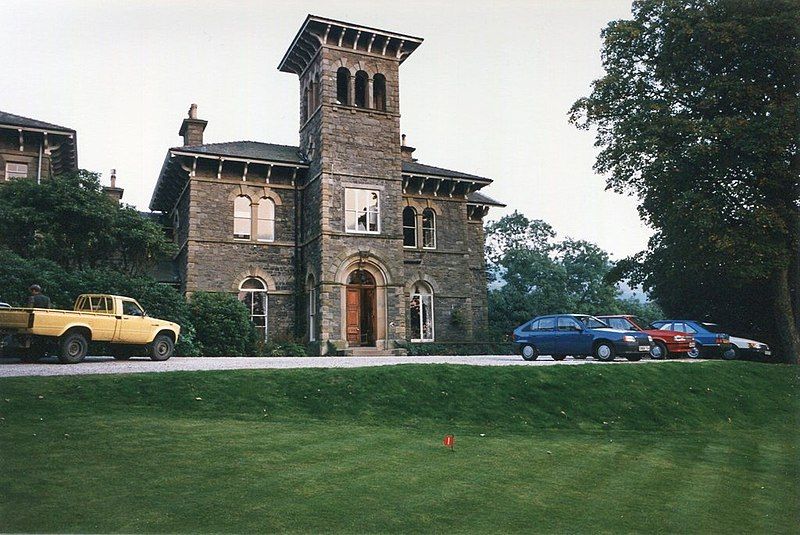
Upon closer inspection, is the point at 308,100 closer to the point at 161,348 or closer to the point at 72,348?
the point at 161,348

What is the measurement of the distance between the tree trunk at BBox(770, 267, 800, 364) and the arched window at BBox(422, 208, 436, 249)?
48.3 ft

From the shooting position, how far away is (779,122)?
21.8 m

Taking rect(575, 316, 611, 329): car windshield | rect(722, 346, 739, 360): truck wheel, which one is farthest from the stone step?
rect(722, 346, 739, 360): truck wheel

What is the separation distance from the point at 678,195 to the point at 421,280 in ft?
39.0

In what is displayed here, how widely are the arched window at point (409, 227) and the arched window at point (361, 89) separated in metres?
5.52

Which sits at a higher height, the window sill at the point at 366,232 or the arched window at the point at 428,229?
the arched window at the point at 428,229

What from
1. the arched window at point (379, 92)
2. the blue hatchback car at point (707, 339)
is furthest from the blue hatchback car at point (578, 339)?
the arched window at point (379, 92)

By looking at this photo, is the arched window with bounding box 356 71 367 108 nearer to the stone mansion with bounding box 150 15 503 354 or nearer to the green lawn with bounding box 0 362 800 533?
the stone mansion with bounding box 150 15 503 354

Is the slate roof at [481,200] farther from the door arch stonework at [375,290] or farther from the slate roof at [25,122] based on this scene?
the slate roof at [25,122]

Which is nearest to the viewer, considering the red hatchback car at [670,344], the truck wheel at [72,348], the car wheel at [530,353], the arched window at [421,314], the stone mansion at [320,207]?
the truck wheel at [72,348]

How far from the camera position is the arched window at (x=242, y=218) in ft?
89.7

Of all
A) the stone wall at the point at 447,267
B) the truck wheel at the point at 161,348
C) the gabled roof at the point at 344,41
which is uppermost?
the gabled roof at the point at 344,41

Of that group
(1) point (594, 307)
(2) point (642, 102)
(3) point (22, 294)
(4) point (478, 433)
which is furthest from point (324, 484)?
(1) point (594, 307)

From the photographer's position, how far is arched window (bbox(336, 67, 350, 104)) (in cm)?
2793
